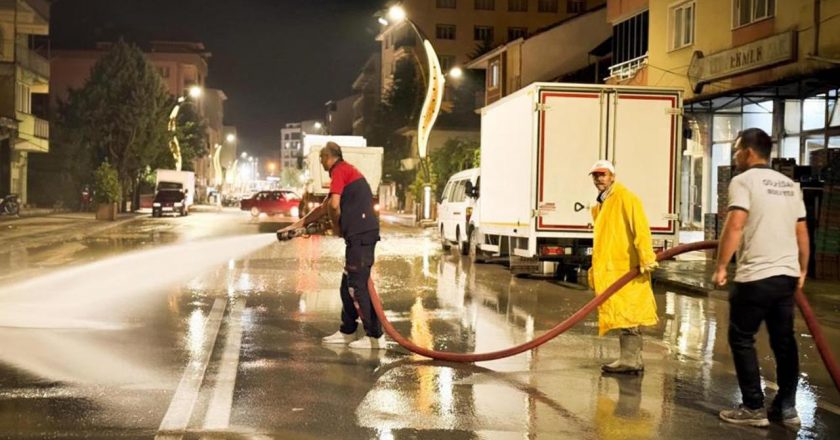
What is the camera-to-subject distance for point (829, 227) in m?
17.2

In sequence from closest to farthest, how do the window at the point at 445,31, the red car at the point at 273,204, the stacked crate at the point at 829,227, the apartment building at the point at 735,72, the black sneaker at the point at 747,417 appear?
the black sneaker at the point at 747,417
the stacked crate at the point at 829,227
the apartment building at the point at 735,72
the red car at the point at 273,204
the window at the point at 445,31

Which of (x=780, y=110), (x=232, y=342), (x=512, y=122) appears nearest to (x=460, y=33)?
(x=780, y=110)

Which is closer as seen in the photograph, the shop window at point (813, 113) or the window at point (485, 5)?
the shop window at point (813, 113)

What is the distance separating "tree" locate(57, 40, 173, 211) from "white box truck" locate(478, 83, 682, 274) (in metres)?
42.2

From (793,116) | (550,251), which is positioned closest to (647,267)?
(550,251)

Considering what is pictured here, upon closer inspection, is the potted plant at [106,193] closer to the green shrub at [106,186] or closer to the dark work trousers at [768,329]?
Result: the green shrub at [106,186]

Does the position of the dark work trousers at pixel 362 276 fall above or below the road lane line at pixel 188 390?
above

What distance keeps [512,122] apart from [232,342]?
8757 mm

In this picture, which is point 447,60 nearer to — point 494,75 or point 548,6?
point 548,6

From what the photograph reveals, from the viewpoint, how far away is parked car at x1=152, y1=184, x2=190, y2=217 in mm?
50438

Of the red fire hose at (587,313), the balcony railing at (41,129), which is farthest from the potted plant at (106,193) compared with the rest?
the red fire hose at (587,313)

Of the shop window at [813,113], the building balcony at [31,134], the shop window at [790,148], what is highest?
the building balcony at [31,134]

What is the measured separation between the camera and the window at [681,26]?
2589 cm

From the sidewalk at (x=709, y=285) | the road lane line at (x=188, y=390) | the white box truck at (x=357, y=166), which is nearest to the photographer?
the road lane line at (x=188, y=390)
